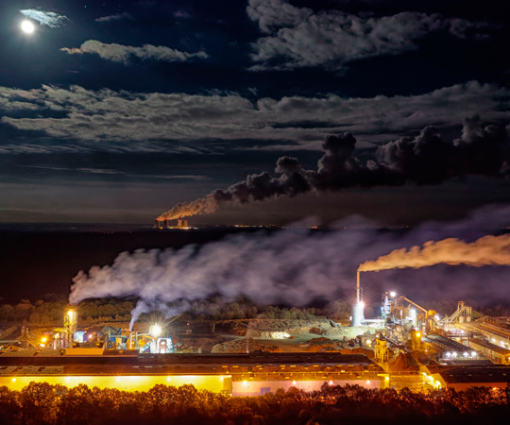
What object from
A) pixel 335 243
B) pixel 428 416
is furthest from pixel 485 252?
pixel 335 243

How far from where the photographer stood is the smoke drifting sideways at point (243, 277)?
32594 millimetres

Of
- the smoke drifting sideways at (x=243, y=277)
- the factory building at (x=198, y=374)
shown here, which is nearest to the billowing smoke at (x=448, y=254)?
the smoke drifting sideways at (x=243, y=277)

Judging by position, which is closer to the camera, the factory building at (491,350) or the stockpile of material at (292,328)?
the factory building at (491,350)

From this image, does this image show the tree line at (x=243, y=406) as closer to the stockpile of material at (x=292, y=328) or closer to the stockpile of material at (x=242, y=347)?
the stockpile of material at (x=242, y=347)

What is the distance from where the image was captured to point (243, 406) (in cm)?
1184

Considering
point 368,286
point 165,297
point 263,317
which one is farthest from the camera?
point 368,286

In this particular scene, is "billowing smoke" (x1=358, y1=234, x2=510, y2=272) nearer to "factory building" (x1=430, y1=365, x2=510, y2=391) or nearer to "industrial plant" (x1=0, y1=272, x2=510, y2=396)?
"industrial plant" (x1=0, y1=272, x2=510, y2=396)

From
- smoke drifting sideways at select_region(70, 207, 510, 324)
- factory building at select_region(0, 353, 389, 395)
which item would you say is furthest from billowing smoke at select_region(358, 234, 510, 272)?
factory building at select_region(0, 353, 389, 395)

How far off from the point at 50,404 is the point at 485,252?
23133 millimetres

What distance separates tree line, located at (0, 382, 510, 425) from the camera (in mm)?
11367

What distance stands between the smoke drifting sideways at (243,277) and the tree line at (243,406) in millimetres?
11212

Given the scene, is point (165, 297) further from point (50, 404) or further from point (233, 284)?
point (50, 404)

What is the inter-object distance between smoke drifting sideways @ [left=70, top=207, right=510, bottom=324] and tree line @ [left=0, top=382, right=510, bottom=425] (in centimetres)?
1121

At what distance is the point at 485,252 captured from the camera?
26547 mm
